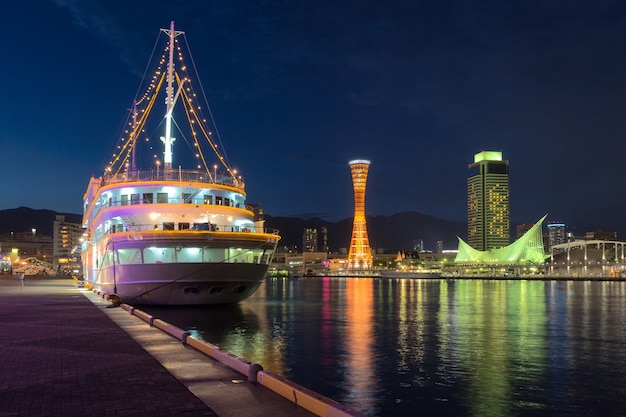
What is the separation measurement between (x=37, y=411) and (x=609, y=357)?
2117 cm

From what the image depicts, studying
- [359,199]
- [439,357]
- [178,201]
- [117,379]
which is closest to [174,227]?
[178,201]

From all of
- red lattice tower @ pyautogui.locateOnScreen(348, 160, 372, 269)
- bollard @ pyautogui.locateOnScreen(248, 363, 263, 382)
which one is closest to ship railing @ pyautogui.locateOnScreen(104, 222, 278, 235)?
bollard @ pyautogui.locateOnScreen(248, 363, 263, 382)

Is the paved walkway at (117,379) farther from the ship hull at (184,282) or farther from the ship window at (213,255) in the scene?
→ the ship window at (213,255)

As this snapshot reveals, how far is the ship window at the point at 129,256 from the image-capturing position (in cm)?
3562

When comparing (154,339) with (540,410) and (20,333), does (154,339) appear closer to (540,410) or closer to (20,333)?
(20,333)

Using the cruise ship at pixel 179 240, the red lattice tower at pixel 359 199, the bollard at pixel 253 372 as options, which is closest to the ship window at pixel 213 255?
the cruise ship at pixel 179 240

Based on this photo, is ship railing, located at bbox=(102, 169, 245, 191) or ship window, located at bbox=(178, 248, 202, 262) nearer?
ship window, located at bbox=(178, 248, 202, 262)

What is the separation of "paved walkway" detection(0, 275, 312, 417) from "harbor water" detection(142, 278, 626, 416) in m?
4.26

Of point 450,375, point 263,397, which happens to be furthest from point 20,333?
point 450,375

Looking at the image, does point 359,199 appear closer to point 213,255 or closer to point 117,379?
point 213,255

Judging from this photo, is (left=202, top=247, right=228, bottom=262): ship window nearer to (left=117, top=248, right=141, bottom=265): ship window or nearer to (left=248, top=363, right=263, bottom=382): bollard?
(left=117, top=248, right=141, bottom=265): ship window

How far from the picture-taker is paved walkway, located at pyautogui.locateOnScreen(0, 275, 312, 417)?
8.98 meters

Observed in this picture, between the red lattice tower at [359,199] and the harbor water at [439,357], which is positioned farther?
the red lattice tower at [359,199]

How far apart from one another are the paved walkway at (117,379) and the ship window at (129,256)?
17206 millimetres
